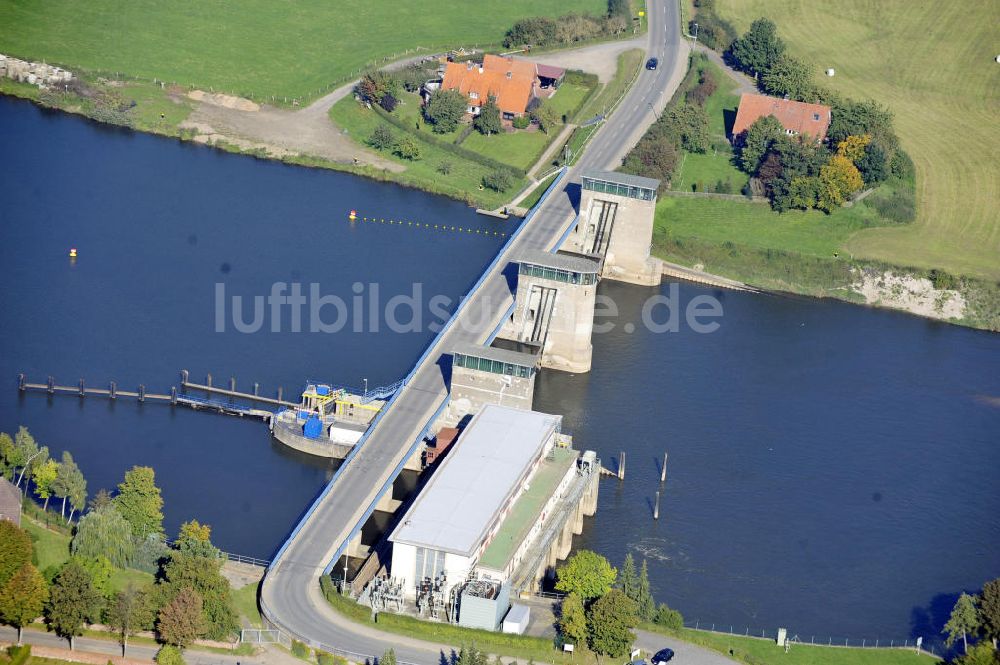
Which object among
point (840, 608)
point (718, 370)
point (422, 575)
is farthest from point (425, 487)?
point (718, 370)

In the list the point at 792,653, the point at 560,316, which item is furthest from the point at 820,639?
the point at 560,316

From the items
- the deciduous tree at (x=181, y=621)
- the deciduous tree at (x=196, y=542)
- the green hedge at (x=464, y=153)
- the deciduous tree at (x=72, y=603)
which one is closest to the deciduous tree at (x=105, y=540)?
the deciduous tree at (x=196, y=542)

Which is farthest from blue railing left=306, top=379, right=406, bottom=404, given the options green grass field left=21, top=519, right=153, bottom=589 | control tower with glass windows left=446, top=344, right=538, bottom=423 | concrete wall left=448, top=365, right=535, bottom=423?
green grass field left=21, top=519, right=153, bottom=589

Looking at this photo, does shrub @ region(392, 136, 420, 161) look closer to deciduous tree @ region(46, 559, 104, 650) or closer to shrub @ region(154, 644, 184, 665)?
deciduous tree @ region(46, 559, 104, 650)

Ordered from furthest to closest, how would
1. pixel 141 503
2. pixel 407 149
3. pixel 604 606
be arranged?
pixel 407 149 < pixel 141 503 < pixel 604 606

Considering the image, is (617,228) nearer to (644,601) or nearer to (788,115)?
(788,115)

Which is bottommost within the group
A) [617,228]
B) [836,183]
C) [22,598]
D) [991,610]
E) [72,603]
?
[72,603]

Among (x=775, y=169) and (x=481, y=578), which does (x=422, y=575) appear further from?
(x=775, y=169)
